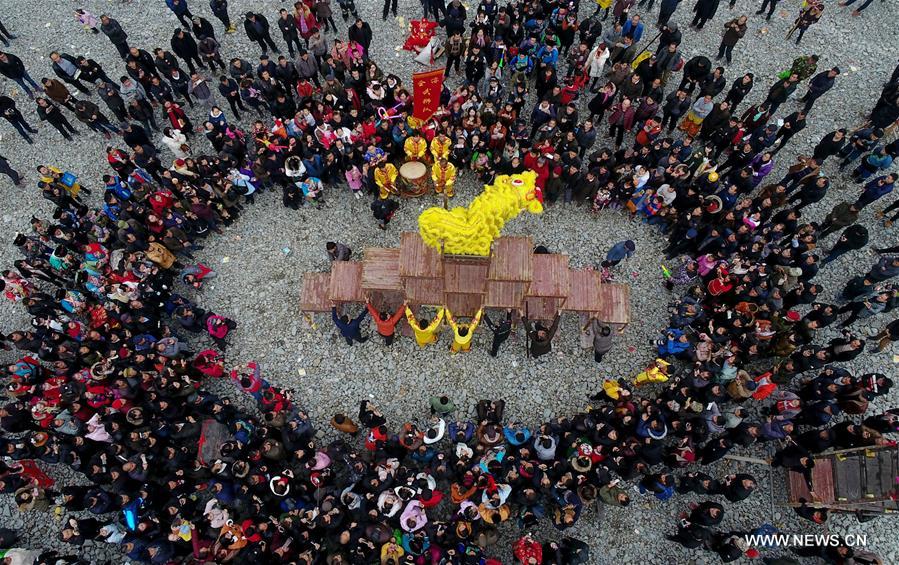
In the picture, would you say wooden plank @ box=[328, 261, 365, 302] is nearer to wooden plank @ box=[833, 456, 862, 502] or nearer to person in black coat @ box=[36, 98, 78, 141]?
person in black coat @ box=[36, 98, 78, 141]

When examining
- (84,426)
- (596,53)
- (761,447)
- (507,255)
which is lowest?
(84,426)

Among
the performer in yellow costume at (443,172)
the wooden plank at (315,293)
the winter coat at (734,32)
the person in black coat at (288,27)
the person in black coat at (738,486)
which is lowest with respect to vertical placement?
the person in black coat at (738,486)

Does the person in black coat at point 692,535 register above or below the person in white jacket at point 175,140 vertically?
below

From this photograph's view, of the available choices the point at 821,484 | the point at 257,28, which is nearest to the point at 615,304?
the point at 821,484

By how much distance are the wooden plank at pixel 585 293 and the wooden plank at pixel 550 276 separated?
0.28 meters

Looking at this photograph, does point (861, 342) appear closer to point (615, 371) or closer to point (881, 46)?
point (615, 371)

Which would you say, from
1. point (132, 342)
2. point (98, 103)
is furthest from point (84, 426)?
point (98, 103)

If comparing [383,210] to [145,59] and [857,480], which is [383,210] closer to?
[145,59]

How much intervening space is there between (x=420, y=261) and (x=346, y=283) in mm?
2373

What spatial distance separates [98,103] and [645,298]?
2020 cm

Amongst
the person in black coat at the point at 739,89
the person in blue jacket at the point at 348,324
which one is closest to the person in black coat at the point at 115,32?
the person in blue jacket at the point at 348,324

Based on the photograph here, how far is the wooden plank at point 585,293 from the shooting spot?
1380 cm

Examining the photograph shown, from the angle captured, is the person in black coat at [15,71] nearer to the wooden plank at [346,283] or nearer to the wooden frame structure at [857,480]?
the wooden plank at [346,283]

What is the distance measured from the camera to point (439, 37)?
2045 cm
